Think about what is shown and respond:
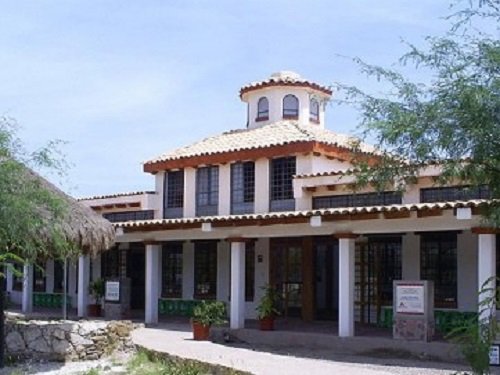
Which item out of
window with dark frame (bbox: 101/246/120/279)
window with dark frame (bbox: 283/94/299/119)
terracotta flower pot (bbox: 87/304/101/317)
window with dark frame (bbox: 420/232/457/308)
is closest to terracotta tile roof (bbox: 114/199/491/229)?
window with dark frame (bbox: 420/232/457/308)

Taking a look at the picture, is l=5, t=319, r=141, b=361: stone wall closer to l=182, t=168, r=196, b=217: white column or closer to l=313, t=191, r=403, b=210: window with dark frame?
l=313, t=191, r=403, b=210: window with dark frame

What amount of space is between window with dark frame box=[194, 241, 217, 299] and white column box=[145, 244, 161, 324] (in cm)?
211

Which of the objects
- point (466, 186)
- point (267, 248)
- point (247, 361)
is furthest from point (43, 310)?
point (466, 186)

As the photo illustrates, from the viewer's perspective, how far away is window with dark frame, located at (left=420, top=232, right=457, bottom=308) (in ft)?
59.8

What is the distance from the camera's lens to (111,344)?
645 inches

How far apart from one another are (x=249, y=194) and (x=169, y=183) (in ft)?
10.6

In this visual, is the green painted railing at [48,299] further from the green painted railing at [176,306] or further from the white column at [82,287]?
the green painted railing at [176,306]

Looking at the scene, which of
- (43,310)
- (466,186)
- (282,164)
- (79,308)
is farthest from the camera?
(43,310)

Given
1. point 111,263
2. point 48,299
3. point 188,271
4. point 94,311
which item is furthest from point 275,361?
point 48,299

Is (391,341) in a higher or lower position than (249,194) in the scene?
lower

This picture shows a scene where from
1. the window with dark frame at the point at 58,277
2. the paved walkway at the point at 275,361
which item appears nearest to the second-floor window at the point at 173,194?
the paved walkway at the point at 275,361

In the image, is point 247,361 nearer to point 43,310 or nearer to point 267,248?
point 267,248

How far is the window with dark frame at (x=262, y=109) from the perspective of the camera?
978 inches

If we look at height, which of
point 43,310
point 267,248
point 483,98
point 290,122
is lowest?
point 43,310
